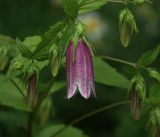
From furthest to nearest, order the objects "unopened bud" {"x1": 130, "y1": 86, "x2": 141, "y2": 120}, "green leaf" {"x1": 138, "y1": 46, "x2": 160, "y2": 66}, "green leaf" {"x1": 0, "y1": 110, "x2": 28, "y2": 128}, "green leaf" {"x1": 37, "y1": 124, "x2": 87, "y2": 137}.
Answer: "green leaf" {"x1": 0, "y1": 110, "x2": 28, "y2": 128}
"green leaf" {"x1": 37, "y1": 124, "x2": 87, "y2": 137}
"green leaf" {"x1": 138, "y1": 46, "x2": 160, "y2": 66}
"unopened bud" {"x1": 130, "y1": 86, "x2": 141, "y2": 120}

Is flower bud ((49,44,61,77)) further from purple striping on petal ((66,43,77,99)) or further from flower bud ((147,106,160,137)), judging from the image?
flower bud ((147,106,160,137))

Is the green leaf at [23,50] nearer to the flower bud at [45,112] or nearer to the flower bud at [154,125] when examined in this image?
the flower bud at [154,125]

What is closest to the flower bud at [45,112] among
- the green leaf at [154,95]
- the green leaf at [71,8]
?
the green leaf at [154,95]

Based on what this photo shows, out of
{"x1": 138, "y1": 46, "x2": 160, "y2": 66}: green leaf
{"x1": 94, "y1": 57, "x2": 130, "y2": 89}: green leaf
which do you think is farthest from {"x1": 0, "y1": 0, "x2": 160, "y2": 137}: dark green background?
{"x1": 138, "y1": 46, "x2": 160, "y2": 66}: green leaf

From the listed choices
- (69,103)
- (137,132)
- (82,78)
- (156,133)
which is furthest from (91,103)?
(82,78)

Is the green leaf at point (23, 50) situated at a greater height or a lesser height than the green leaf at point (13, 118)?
greater

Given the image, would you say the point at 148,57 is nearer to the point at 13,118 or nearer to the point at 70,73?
the point at 70,73

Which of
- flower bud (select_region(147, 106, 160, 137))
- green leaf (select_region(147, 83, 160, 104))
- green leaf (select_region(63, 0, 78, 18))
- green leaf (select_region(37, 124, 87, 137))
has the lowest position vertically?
green leaf (select_region(37, 124, 87, 137))
